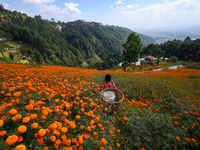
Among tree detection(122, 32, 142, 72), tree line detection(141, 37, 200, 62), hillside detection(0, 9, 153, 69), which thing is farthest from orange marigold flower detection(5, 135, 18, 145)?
hillside detection(0, 9, 153, 69)

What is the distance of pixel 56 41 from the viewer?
10475cm

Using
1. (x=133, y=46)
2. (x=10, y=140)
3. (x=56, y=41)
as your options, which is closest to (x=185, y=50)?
(x=133, y=46)

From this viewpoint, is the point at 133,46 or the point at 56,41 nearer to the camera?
the point at 133,46

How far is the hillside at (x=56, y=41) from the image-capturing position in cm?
7028

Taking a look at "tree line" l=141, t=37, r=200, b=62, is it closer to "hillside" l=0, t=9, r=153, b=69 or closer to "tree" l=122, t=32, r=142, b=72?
"tree" l=122, t=32, r=142, b=72

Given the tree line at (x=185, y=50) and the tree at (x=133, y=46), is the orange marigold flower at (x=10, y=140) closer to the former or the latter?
the tree at (x=133, y=46)

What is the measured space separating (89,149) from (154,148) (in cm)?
A: 204

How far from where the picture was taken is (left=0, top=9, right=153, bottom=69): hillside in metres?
70.3

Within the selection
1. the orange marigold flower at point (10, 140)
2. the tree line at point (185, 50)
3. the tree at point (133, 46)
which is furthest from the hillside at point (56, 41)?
the orange marigold flower at point (10, 140)

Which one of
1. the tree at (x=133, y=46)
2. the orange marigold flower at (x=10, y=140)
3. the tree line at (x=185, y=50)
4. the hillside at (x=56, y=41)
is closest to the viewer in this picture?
the orange marigold flower at (x=10, y=140)

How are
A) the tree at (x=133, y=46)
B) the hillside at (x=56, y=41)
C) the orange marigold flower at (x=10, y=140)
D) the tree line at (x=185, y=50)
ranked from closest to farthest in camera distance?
the orange marigold flower at (x=10, y=140), the tree at (x=133, y=46), the tree line at (x=185, y=50), the hillside at (x=56, y=41)

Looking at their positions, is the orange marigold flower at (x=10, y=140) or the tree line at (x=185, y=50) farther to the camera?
the tree line at (x=185, y=50)

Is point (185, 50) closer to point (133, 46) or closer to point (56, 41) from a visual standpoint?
point (133, 46)

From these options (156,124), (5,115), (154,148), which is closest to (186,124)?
(156,124)
